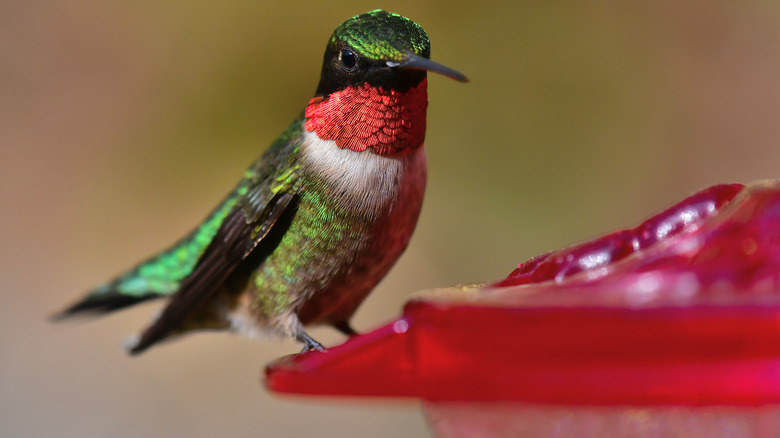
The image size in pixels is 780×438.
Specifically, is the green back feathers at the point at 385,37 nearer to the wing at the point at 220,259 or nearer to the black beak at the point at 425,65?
the black beak at the point at 425,65

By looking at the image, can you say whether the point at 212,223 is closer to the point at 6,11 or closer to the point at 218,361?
the point at 218,361

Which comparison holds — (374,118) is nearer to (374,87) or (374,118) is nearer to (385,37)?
(374,87)

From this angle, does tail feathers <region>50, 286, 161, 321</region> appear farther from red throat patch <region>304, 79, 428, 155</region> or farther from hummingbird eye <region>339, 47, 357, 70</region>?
hummingbird eye <region>339, 47, 357, 70</region>

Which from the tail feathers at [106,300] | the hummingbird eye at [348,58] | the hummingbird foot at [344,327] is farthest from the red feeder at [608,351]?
the tail feathers at [106,300]

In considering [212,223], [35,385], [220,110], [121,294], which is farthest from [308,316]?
[35,385]

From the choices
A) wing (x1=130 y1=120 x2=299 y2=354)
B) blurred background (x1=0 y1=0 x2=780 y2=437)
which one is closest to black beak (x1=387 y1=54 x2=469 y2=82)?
wing (x1=130 y1=120 x2=299 y2=354)

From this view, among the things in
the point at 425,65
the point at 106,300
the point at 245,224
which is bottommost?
the point at 106,300

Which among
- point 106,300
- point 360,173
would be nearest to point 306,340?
point 360,173
